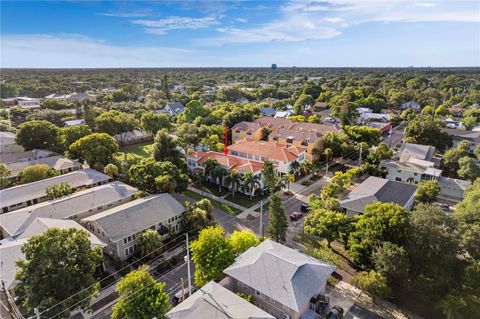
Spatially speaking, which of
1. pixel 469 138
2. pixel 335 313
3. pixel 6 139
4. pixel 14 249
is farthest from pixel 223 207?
pixel 469 138

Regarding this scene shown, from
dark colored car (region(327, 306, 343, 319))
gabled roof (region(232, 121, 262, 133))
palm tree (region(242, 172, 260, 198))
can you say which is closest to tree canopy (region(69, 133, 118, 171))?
palm tree (region(242, 172, 260, 198))

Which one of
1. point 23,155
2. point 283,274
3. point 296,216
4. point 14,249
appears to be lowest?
point 296,216

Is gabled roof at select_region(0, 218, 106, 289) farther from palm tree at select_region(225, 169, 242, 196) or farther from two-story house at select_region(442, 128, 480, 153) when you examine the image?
two-story house at select_region(442, 128, 480, 153)

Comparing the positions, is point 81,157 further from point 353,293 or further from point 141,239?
point 353,293

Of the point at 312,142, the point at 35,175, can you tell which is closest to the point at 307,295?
the point at 312,142

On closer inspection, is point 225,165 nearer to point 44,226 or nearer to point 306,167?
point 306,167

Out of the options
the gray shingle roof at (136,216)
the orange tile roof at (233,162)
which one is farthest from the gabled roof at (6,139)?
the gray shingle roof at (136,216)
